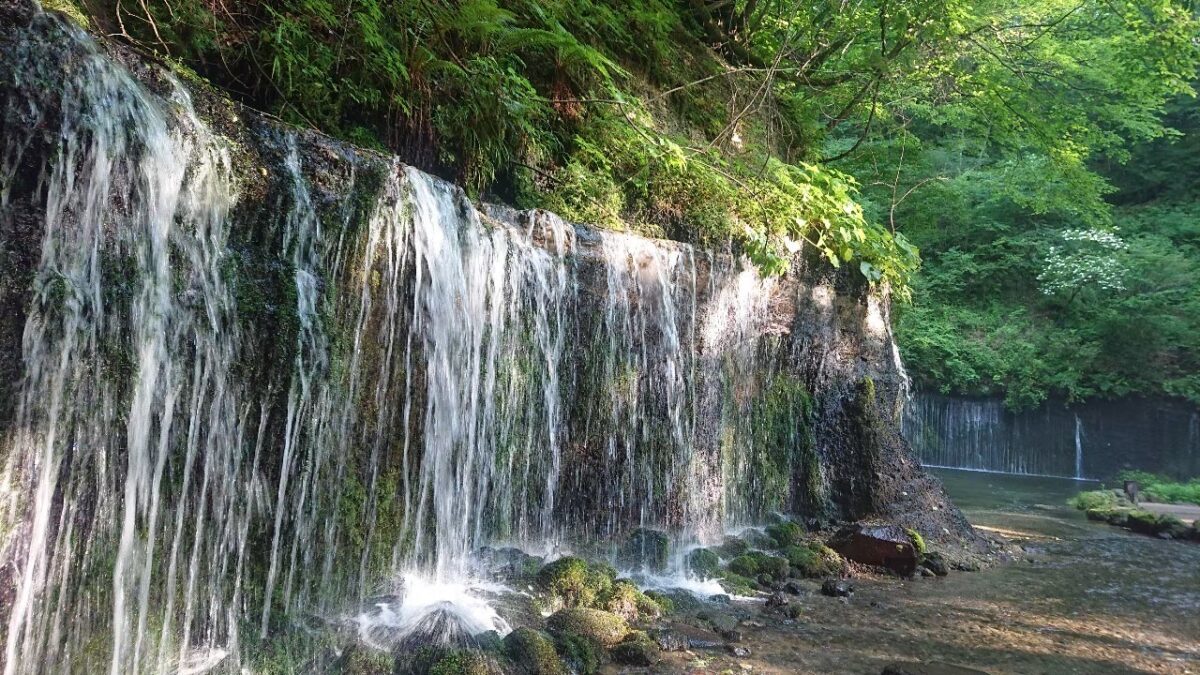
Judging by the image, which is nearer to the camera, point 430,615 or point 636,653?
point 430,615

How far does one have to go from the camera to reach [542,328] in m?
6.18

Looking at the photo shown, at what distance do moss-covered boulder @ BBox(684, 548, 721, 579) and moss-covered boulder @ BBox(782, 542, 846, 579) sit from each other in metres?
0.80

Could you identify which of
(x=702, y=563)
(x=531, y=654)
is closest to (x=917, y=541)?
(x=702, y=563)

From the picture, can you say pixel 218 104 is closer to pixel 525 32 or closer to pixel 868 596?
pixel 525 32

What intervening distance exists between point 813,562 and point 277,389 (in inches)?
200

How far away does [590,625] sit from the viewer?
4.70 m

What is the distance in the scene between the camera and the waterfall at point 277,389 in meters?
3.17

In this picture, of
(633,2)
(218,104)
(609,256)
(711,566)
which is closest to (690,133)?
(633,2)

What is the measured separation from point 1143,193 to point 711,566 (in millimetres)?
24996

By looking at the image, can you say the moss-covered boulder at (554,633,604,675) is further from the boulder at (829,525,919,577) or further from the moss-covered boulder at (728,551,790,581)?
the boulder at (829,525,919,577)

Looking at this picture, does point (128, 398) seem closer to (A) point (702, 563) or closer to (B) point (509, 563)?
(B) point (509, 563)

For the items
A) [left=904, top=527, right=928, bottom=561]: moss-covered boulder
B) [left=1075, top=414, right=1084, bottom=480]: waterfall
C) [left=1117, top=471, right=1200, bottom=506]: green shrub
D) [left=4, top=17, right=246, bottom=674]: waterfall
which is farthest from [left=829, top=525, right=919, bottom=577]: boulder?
[left=1075, top=414, right=1084, bottom=480]: waterfall

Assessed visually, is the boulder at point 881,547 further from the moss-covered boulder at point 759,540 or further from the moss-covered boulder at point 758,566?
the moss-covered boulder at point 758,566

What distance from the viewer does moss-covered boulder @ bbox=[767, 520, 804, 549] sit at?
764cm
